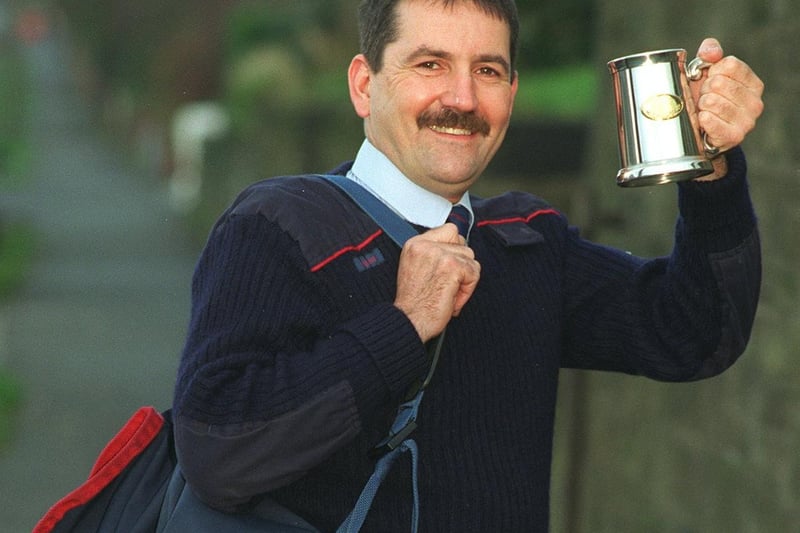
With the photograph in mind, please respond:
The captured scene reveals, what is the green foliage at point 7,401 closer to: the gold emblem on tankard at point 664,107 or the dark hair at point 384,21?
the dark hair at point 384,21

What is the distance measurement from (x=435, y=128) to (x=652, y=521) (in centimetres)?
305

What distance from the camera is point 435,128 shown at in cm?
296

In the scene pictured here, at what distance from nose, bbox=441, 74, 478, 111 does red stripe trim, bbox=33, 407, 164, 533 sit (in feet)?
2.58

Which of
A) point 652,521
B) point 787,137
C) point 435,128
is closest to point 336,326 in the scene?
point 435,128

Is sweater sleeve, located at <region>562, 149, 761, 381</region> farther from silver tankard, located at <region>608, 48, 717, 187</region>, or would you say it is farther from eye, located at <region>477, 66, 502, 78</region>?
eye, located at <region>477, 66, 502, 78</region>

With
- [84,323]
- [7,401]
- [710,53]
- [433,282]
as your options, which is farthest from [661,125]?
[84,323]

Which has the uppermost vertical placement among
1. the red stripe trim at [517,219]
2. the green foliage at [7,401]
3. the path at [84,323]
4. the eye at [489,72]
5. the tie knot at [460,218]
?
the eye at [489,72]

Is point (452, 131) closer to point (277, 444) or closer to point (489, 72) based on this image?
point (489, 72)

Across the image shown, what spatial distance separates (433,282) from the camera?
2732 mm

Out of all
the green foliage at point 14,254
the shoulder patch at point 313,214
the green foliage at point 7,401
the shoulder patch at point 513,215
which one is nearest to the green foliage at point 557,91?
the green foliage at point 7,401

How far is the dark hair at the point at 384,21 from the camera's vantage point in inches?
118

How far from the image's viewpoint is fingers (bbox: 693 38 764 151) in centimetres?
278

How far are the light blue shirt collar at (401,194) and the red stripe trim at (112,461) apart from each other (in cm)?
59

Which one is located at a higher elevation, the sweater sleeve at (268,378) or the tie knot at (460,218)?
the tie knot at (460,218)
